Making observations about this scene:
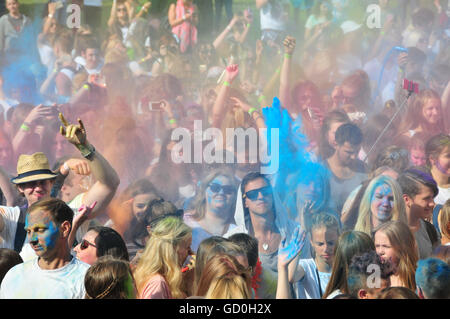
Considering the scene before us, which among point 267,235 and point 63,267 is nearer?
point 63,267

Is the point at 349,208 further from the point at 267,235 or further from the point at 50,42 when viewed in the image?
the point at 50,42

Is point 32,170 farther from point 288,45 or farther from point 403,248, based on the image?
point 288,45

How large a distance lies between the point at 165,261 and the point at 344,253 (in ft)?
4.74

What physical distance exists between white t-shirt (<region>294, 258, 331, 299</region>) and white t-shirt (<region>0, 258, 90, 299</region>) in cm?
187

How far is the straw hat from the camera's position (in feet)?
18.9

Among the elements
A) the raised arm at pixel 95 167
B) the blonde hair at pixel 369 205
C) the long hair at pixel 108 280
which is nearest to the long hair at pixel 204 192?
the blonde hair at pixel 369 205

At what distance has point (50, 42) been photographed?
8.36 m

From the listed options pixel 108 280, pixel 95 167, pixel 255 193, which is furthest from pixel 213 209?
pixel 108 280

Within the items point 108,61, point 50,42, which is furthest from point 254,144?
point 50,42

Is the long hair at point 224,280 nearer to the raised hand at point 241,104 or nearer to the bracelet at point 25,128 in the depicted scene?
the raised hand at point 241,104

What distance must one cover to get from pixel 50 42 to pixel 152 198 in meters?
2.31

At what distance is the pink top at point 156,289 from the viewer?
5.37 m

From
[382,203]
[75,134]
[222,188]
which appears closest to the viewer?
[75,134]
